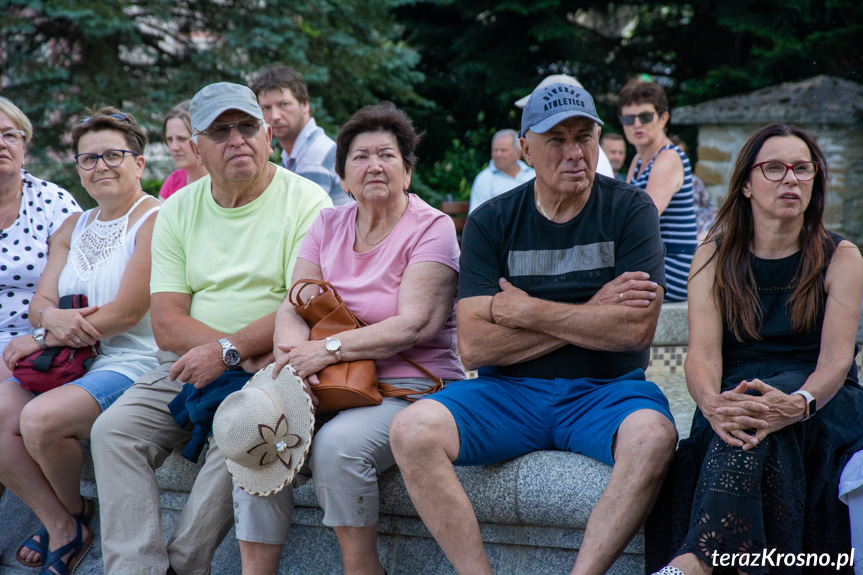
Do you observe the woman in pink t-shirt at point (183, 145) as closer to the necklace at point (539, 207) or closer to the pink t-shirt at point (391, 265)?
the pink t-shirt at point (391, 265)

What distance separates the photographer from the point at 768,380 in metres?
2.84

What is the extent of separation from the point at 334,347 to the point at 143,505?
1054 millimetres

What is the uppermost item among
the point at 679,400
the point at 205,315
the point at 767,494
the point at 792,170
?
the point at 792,170

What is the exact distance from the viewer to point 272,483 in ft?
10.0

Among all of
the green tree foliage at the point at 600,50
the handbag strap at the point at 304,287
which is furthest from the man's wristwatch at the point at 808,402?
the green tree foliage at the point at 600,50

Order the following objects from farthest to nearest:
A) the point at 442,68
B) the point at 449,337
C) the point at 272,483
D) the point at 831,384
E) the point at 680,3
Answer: the point at 442,68 < the point at 680,3 < the point at 449,337 < the point at 272,483 < the point at 831,384

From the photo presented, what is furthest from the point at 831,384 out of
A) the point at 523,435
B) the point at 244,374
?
the point at 244,374

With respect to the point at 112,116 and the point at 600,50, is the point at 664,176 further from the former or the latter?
the point at 600,50

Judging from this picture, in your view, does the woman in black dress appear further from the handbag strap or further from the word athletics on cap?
the handbag strap

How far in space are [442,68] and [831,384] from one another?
10.8 metres

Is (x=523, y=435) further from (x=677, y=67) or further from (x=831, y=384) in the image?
(x=677, y=67)

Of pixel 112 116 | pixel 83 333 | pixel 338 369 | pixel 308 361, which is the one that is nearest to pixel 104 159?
pixel 112 116

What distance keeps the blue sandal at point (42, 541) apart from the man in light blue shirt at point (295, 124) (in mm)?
2257

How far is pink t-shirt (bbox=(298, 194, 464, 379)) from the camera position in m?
3.43
